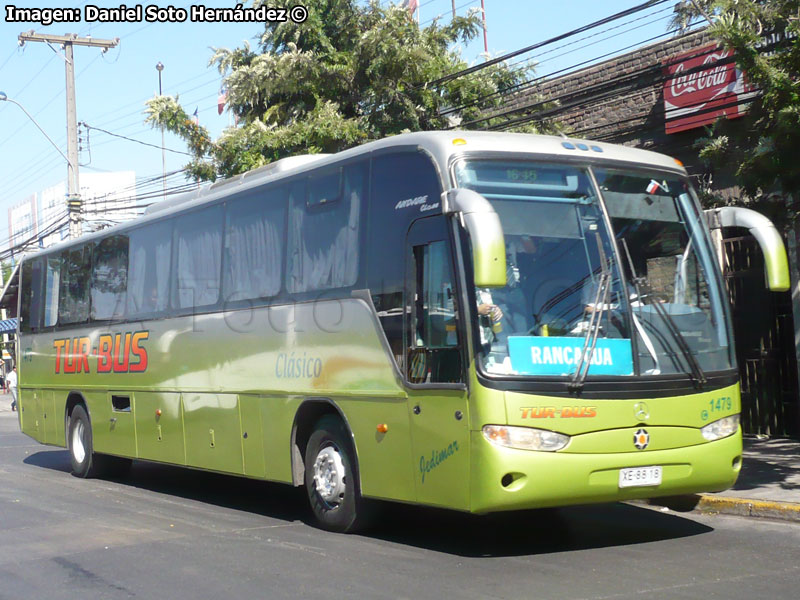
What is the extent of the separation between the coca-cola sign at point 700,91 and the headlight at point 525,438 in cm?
793

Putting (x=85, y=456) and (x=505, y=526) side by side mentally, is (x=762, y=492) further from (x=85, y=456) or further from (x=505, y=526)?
(x=85, y=456)

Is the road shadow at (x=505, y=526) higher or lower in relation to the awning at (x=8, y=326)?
lower

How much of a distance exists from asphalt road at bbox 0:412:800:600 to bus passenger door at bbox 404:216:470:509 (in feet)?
2.03

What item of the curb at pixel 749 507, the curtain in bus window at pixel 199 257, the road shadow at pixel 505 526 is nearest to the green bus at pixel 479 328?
the curtain in bus window at pixel 199 257

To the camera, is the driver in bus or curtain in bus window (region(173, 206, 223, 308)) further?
curtain in bus window (region(173, 206, 223, 308))

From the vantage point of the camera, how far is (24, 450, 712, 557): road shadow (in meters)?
8.18

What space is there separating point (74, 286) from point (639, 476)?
32.4ft

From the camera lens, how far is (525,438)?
720 cm

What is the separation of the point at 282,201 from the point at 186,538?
3.22 metres

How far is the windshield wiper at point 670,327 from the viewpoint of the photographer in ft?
25.3

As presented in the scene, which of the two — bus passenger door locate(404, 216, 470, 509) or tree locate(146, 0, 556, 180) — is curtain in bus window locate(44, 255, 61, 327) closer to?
tree locate(146, 0, 556, 180)

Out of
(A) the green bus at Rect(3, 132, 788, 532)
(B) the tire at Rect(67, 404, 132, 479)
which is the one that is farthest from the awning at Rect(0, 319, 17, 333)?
(A) the green bus at Rect(3, 132, 788, 532)

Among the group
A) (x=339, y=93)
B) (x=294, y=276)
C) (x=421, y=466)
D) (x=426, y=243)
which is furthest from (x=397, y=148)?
(x=339, y=93)

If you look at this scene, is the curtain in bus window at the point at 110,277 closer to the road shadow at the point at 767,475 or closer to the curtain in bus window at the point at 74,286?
the curtain in bus window at the point at 74,286
